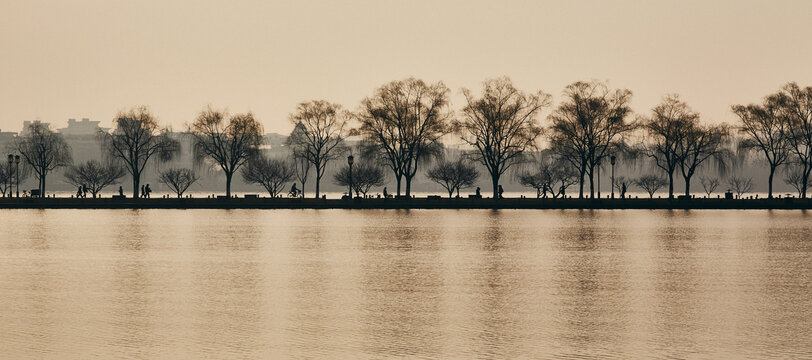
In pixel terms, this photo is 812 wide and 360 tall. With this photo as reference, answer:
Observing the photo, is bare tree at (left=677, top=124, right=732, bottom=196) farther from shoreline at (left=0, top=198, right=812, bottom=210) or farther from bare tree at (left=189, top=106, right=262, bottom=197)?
bare tree at (left=189, top=106, right=262, bottom=197)

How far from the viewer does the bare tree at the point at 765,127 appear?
326 ft

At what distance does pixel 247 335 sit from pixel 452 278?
11.2 meters

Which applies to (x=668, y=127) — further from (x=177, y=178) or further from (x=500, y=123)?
(x=177, y=178)

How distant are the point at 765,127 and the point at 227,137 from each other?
2216 inches

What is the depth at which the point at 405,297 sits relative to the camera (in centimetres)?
2556

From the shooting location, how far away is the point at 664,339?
1936 centimetres

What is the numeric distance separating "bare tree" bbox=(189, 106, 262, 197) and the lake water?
5864 centimetres

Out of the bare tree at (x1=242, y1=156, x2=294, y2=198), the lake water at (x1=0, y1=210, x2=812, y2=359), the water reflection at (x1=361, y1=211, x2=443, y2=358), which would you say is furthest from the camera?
the bare tree at (x1=242, y1=156, x2=294, y2=198)

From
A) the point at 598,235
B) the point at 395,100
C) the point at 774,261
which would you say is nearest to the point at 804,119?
the point at 395,100

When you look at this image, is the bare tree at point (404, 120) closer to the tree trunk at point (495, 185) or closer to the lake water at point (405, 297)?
the tree trunk at point (495, 185)

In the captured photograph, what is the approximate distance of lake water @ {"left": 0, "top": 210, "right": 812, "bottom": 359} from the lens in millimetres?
18859

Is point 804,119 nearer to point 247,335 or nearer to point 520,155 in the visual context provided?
point 520,155

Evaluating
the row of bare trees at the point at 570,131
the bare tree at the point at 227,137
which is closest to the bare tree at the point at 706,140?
the row of bare trees at the point at 570,131

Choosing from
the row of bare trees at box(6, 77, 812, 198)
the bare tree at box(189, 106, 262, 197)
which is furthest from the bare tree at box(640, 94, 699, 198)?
the bare tree at box(189, 106, 262, 197)
